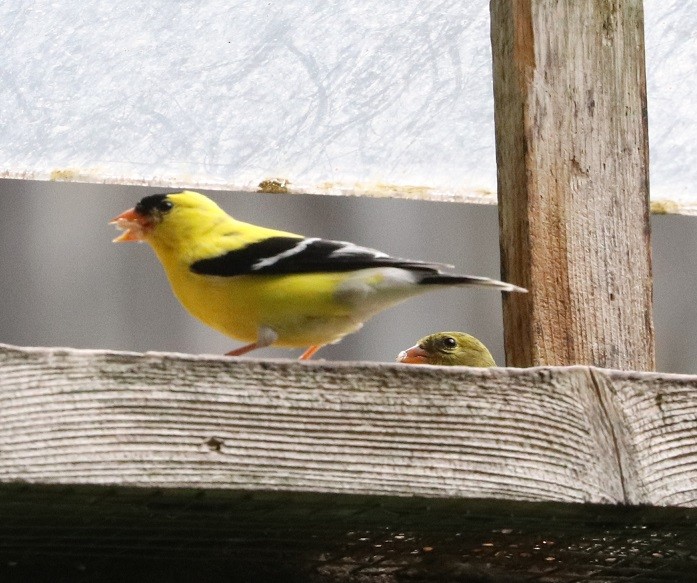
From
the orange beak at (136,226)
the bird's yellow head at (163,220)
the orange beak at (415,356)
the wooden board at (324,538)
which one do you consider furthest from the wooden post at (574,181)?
the orange beak at (415,356)

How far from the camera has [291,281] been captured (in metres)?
2.35

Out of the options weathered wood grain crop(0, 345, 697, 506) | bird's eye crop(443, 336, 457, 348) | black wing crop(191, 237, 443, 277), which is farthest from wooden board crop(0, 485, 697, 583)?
bird's eye crop(443, 336, 457, 348)

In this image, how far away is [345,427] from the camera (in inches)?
65.5

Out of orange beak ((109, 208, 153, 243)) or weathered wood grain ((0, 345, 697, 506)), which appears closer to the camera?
weathered wood grain ((0, 345, 697, 506))

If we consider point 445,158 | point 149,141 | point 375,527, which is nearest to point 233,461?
point 375,527

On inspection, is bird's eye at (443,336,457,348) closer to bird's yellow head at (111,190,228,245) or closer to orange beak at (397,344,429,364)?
orange beak at (397,344,429,364)

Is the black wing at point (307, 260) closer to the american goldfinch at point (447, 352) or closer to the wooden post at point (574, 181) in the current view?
the wooden post at point (574, 181)

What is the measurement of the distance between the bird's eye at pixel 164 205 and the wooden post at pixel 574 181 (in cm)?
78

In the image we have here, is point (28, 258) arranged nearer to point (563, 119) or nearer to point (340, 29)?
point (340, 29)

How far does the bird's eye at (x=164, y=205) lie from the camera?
2.75 meters

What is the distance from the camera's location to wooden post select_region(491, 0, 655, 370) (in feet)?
7.94

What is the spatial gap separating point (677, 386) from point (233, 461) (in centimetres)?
73

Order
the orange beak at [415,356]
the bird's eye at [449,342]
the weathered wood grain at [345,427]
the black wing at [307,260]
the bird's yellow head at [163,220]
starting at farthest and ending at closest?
the bird's eye at [449,342], the orange beak at [415,356], the bird's yellow head at [163,220], the black wing at [307,260], the weathered wood grain at [345,427]

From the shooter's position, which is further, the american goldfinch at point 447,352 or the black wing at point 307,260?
the american goldfinch at point 447,352
